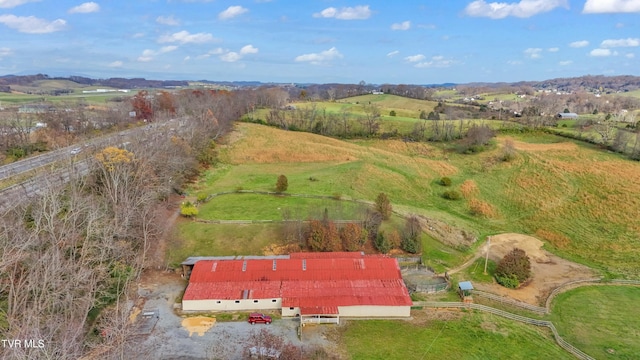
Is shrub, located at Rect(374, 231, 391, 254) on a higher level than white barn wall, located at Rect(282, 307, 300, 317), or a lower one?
higher

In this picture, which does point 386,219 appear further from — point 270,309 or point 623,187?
point 623,187

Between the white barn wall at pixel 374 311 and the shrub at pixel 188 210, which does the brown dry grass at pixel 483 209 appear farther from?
the shrub at pixel 188 210

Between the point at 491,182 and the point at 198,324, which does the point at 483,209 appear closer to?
the point at 491,182

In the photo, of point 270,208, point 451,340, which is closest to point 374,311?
point 451,340

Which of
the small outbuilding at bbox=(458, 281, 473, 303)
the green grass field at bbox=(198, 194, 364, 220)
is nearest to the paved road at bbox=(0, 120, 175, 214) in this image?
the green grass field at bbox=(198, 194, 364, 220)

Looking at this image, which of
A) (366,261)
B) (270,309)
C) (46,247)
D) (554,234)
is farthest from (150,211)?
(554,234)

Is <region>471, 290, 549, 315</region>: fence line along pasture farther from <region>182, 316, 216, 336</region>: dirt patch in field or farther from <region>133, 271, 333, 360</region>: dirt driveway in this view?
<region>182, 316, 216, 336</region>: dirt patch in field

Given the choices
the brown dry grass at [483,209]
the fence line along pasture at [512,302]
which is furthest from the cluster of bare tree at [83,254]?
the brown dry grass at [483,209]

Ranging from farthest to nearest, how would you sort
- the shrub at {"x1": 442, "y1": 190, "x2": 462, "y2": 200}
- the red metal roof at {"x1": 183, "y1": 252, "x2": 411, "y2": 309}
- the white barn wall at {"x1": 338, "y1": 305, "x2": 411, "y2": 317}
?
1. the shrub at {"x1": 442, "y1": 190, "x2": 462, "y2": 200}
2. the red metal roof at {"x1": 183, "y1": 252, "x2": 411, "y2": 309}
3. the white barn wall at {"x1": 338, "y1": 305, "x2": 411, "y2": 317}
